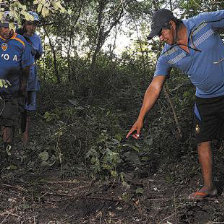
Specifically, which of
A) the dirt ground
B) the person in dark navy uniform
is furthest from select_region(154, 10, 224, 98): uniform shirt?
the person in dark navy uniform

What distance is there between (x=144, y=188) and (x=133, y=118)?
2.63 metres

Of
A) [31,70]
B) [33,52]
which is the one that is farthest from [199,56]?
[31,70]

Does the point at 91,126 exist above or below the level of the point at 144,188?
above

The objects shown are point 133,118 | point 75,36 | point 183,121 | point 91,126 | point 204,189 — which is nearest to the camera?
point 204,189

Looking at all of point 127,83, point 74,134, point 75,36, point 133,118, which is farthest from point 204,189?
point 75,36

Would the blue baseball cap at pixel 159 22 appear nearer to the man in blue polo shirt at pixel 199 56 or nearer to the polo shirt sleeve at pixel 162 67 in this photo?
the man in blue polo shirt at pixel 199 56

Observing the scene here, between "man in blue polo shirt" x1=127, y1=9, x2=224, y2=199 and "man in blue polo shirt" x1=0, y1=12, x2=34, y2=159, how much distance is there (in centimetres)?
213

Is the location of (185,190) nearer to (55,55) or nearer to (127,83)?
(127,83)

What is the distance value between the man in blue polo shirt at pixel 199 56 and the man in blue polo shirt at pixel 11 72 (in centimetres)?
213

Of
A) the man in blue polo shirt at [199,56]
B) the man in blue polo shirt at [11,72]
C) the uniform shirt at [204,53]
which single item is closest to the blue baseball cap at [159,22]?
the man in blue polo shirt at [199,56]

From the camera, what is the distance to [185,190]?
4.14m

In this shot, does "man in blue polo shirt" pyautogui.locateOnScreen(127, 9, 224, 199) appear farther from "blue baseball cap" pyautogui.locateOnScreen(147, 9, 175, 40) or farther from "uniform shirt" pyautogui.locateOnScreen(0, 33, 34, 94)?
"uniform shirt" pyautogui.locateOnScreen(0, 33, 34, 94)

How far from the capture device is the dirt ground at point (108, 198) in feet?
11.8

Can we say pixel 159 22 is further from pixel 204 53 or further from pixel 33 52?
pixel 33 52
